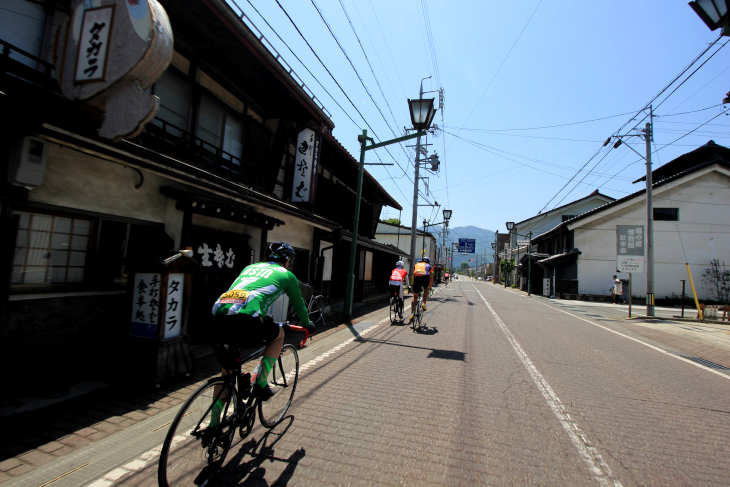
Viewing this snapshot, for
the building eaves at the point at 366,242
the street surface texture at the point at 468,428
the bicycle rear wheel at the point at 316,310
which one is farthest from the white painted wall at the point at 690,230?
the bicycle rear wheel at the point at 316,310

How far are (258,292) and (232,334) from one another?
15.6 inches

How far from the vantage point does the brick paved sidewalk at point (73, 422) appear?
3002 mm

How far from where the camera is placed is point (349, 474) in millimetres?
2930

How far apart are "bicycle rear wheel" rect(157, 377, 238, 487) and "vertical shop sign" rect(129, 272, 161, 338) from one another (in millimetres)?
2467

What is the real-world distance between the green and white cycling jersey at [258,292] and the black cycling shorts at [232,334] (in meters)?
0.05

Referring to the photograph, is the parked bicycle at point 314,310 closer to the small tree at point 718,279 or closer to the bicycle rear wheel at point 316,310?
the bicycle rear wheel at point 316,310

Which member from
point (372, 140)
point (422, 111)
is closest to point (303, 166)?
point (372, 140)

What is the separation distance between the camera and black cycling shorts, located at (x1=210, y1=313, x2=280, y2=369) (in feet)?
9.44

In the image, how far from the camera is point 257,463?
3.04 metres

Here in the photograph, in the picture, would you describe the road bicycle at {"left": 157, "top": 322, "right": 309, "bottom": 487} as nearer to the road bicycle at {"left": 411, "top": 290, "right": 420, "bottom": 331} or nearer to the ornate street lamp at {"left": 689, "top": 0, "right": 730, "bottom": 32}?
the ornate street lamp at {"left": 689, "top": 0, "right": 730, "bottom": 32}

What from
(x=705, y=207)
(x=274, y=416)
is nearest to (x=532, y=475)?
(x=274, y=416)

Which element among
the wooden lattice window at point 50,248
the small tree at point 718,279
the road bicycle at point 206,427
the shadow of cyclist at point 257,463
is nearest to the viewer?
the road bicycle at point 206,427

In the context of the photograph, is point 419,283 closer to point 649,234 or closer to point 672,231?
point 649,234

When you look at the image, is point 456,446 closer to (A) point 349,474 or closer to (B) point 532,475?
(B) point 532,475
